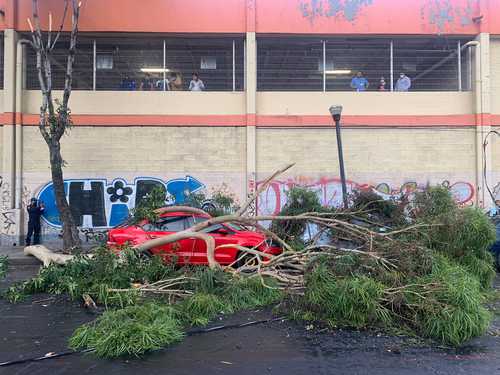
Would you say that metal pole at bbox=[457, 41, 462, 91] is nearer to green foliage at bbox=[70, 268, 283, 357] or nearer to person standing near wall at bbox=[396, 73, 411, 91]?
person standing near wall at bbox=[396, 73, 411, 91]

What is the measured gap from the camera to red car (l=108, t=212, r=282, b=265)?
9.71m

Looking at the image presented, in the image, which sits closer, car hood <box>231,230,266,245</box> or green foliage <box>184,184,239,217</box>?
car hood <box>231,230,266,245</box>

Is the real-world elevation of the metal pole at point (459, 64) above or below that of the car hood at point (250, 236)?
above

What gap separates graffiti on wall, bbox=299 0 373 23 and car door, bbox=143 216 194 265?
30.2 ft

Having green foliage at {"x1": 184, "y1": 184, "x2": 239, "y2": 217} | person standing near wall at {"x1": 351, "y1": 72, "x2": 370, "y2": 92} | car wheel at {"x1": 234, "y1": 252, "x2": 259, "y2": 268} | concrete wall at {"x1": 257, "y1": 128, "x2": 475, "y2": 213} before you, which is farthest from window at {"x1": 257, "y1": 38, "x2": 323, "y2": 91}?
car wheel at {"x1": 234, "y1": 252, "x2": 259, "y2": 268}

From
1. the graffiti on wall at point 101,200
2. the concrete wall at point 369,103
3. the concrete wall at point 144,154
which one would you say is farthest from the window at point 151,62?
the graffiti on wall at point 101,200

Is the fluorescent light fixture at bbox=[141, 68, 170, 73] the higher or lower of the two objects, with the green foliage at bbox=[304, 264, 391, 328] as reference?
higher

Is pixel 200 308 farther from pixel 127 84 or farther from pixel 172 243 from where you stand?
pixel 127 84

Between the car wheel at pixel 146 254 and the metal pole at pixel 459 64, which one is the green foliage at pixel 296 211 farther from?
the metal pole at pixel 459 64

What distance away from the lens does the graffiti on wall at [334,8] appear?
52.7 feet

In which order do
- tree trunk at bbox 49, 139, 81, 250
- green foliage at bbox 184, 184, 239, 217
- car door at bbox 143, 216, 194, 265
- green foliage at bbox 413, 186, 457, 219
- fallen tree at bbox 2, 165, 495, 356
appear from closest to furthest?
fallen tree at bbox 2, 165, 495, 356 → green foliage at bbox 413, 186, 457, 219 → car door at bbox 143, 216, 194, 265 → green foliage at bbox 184, 184, 239, 217 → tree trunk at bbox 49, 139, 81, 250

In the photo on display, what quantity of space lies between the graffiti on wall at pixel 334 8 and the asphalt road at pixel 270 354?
12.1 meters

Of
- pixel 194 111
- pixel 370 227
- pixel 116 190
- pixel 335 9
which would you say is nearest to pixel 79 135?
pixel 116 190

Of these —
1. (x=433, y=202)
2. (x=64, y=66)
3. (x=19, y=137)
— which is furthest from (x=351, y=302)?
(x=64, y=66)
